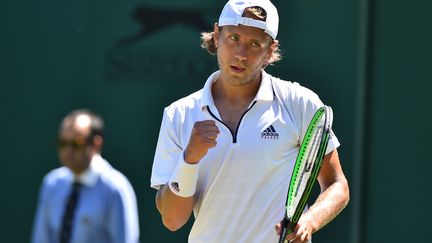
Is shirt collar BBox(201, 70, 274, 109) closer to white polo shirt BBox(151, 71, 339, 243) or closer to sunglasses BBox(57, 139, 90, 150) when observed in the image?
white polo shirt BBox(151, 71, 339, 243)

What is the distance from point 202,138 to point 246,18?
0.55 m

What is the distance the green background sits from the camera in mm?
7109

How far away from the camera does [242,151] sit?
154 inches

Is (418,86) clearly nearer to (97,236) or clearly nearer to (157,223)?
(157,223)

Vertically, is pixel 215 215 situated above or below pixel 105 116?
below

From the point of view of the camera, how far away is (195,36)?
23.3 ft

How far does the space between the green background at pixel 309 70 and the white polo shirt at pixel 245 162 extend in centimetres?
307

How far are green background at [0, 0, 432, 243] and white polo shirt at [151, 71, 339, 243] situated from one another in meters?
3.07

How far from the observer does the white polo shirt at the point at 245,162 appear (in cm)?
391

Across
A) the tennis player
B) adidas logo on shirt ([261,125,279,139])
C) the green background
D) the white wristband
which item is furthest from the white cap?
the green background

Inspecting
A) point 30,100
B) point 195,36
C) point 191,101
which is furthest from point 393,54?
point 191,101

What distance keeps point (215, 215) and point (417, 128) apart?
3447 millimetres

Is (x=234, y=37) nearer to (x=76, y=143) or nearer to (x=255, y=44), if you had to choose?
(x=255, y=44)

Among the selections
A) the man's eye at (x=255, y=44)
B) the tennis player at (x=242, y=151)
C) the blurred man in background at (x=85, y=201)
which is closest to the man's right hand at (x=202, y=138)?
the tennis player at (x=242, y=151)
